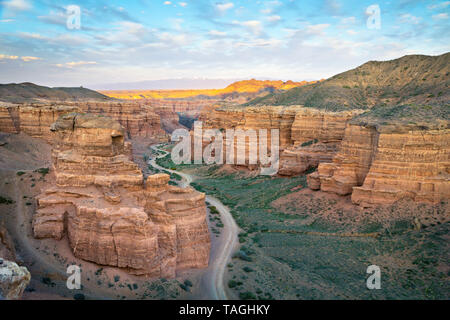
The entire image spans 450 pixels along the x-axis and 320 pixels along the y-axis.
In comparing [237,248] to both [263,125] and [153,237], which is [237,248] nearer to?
[153,237]

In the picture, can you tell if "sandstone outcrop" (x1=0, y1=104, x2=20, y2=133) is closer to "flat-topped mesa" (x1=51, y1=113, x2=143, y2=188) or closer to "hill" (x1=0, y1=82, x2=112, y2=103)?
"flat-topped mesa" (x1=51, y1=113, x2=143, y2=188)

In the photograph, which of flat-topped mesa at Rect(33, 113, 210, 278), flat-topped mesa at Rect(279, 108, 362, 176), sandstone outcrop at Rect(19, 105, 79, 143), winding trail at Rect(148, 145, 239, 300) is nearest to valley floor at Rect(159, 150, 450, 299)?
winding trail at Rect(148, 145, 239, 300)

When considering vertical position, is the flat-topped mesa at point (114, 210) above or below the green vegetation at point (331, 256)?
above

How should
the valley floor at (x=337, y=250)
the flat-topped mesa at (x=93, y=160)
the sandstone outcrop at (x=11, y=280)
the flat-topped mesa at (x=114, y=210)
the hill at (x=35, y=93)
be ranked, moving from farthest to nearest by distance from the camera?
the hill at (x=35, y=93)
the flat-topped mesa at (x=93, y=160)
the valley floor at (x=337, y=250)
the flat-topped mesa at (x=114, y=210)
the sandstone outcrop at (x=11, y=280)

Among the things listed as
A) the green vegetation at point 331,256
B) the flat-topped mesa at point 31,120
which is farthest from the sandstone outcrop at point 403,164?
the flat-topped mesa at point 31,120

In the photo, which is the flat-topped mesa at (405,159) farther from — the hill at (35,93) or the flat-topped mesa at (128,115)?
the hill at (35,93)

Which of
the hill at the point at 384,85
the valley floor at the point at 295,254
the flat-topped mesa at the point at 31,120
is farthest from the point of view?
the hill at the point at 384,85
